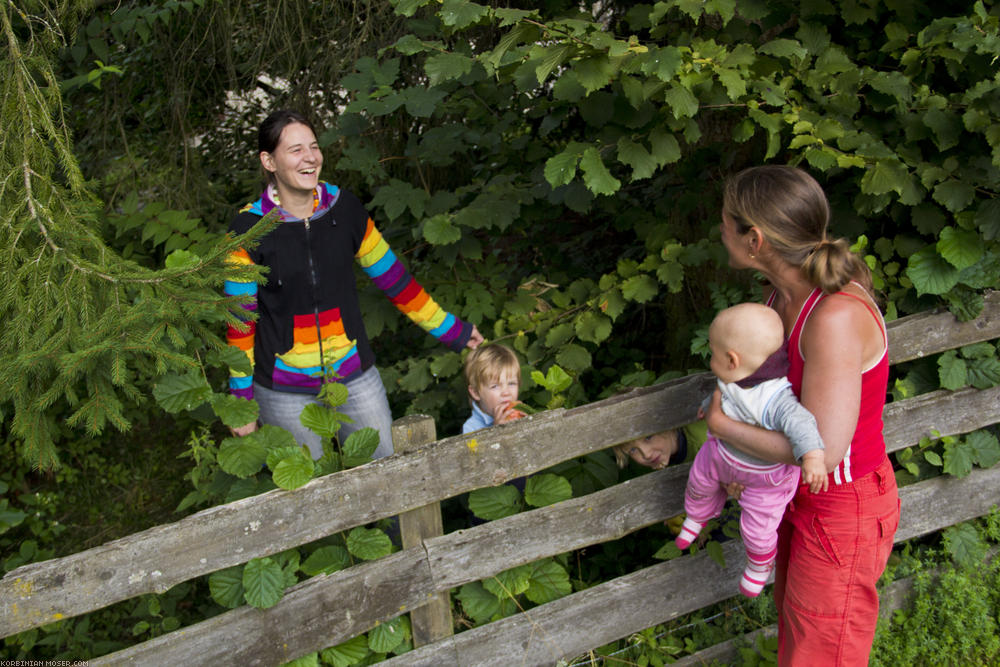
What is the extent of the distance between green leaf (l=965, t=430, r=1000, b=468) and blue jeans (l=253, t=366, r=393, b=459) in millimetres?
2487

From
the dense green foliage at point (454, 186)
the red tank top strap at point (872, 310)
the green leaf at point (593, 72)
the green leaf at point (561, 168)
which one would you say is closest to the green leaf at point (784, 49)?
the dense green foliage at point (454, 186)

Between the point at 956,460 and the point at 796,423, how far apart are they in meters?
1.67

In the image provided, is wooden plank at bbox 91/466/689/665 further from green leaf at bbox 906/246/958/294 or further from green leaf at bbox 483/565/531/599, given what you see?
green leaf at bbox 906/246/958/294

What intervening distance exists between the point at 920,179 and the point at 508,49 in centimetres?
171

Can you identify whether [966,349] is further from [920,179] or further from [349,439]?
[349,439]

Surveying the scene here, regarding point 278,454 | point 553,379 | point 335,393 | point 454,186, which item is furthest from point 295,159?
point 454,186

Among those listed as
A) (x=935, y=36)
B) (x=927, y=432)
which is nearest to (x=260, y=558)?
(x=927, y=432)

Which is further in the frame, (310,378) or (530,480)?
(310,378)

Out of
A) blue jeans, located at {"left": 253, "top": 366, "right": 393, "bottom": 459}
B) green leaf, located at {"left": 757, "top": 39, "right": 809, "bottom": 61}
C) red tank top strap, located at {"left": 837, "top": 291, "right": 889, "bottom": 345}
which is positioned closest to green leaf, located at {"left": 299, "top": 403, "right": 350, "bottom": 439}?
blue jeans, located at {"left": 253, "top": 366, "right": 393, "bottom": 459}

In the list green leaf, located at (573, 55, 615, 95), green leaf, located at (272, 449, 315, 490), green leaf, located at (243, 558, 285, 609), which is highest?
green leaf, located at (573, 55, 615, 95)

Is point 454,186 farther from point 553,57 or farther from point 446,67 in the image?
point 553,57

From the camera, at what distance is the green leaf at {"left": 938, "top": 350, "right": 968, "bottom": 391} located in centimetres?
314

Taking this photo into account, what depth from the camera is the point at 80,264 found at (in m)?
2.34

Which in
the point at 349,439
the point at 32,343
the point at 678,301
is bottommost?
the point at 678,301
